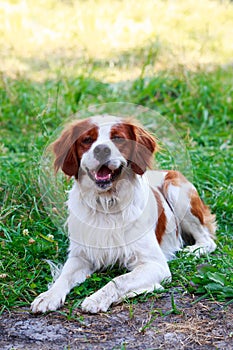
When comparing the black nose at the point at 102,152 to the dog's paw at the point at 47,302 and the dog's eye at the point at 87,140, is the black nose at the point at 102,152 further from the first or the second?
the dog's paw at the point at 47,302

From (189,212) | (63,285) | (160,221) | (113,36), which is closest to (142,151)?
(160,221)

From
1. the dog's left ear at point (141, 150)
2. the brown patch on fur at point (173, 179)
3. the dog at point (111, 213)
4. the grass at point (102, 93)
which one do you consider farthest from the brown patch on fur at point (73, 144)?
the brown patch on fur at point (173, 179)

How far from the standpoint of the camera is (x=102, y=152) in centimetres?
365

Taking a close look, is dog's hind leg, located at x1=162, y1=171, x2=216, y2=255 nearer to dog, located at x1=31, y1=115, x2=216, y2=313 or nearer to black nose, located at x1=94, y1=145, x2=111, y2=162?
dog, located at x1=31, y1=115, x2=216, y2=313

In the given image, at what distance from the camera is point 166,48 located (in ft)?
27.3

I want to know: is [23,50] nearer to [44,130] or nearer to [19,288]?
[44,130]

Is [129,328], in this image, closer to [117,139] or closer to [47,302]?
[47,302]

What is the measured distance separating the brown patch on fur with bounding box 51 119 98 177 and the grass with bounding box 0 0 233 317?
25.2 inches

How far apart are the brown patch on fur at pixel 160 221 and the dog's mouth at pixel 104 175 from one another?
1.88ft

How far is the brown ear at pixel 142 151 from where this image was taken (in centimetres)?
392

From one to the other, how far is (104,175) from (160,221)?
723mm

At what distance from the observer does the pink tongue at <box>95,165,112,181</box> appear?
12.5 ft

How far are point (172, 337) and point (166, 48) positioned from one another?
215 inches

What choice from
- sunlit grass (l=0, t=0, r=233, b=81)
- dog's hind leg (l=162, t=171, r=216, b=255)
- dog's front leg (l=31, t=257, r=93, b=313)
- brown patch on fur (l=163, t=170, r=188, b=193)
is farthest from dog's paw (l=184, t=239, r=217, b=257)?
sunlit grass (l=0, t=0, r=233, b=81)
